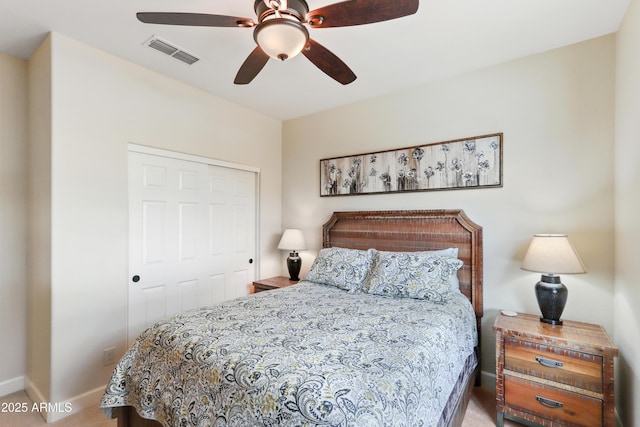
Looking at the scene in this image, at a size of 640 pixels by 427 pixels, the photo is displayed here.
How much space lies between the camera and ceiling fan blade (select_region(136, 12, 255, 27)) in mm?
1500

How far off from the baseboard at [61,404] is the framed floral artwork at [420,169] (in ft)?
9.21

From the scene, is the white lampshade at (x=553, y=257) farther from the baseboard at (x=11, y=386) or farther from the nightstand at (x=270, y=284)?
the baseboard at (x=11, y=386)

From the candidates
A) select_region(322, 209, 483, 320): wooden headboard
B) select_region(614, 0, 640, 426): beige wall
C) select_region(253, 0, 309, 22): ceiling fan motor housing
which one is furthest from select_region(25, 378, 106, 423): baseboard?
select_region(614, 0, 640, 426): beige wall

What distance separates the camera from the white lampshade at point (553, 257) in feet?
6.49

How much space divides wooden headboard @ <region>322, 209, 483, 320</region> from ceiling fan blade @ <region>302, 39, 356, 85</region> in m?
1.51

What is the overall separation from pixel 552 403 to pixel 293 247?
2.56 metres

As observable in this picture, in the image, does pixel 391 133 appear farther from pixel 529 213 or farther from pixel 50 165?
pixel 50 165

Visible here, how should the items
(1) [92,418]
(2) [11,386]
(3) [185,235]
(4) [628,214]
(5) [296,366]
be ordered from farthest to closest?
(3) [185,235]
(2) [11,386]
(1) [92,418]
(4) [628,214]
(5) [296,366]

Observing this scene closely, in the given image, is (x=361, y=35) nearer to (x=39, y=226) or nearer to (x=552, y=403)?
(x=552, y=403)

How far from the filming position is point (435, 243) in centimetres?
282

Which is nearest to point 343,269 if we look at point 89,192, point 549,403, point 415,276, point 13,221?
point 415,276

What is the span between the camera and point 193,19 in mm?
1548

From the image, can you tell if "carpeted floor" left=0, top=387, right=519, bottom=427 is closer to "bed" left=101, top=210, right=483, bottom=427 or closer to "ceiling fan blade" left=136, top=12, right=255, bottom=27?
"bed" left=101, top=210, right=483, bottom=427

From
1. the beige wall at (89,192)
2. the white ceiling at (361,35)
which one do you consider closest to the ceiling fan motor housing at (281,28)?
the white ceiling at (361,35)
